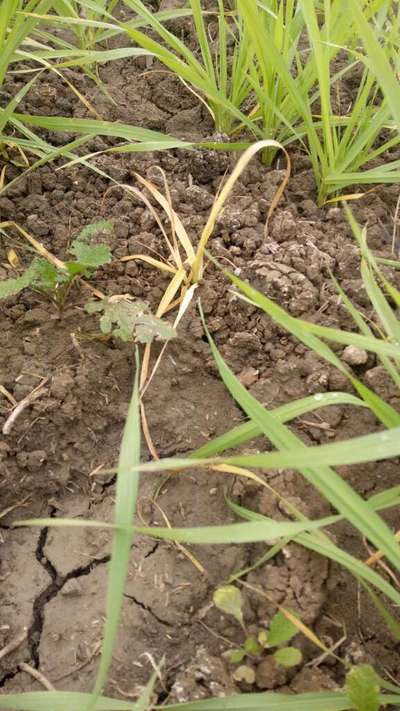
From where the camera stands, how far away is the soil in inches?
43.0

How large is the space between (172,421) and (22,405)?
279 millimetres

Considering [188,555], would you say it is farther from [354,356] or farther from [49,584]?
[354,356]

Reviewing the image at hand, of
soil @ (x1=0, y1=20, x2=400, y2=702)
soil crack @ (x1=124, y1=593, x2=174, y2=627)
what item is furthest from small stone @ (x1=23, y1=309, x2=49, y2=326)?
soil crack @ (x1=124, y1=593, x2=174, y2=627)

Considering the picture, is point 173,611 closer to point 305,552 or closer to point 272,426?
point 305,552

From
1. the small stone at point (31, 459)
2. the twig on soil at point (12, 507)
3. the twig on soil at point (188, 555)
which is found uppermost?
the small stone at point (31, 459)

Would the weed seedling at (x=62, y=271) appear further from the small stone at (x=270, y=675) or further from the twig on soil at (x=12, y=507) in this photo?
the small stone at (x=270, y=675)

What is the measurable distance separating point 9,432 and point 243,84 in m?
0.97

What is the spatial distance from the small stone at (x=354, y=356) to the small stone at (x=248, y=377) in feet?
0.56

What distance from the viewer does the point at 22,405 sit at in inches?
51.1

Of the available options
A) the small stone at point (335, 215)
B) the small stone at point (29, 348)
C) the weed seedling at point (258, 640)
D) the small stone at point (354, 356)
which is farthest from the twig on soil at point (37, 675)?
the small stone at point (335, 215)

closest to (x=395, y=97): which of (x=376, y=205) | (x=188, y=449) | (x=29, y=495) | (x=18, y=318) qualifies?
(x=376, y=205)

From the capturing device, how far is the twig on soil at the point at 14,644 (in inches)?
43.4

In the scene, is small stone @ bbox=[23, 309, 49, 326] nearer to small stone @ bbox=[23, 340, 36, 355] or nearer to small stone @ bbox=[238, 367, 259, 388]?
small stone @ bbox=[23, 340, 36, 355]

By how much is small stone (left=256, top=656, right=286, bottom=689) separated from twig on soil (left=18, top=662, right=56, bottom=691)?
0.32 meters
